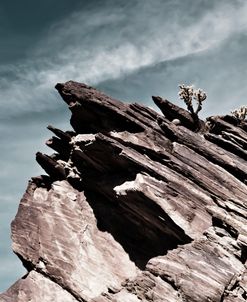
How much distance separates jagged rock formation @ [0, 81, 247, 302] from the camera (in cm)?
3159

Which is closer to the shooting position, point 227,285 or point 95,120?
point 227,285

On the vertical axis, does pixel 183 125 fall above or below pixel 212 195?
above

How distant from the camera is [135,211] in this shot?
3728cm

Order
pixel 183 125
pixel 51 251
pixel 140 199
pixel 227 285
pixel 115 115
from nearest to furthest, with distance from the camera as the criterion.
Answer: pixel 227 285 → pixel 140 199 → pixel 51 251 → pixel 115 115 → pixel 183 125

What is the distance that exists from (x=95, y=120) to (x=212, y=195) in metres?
14.0

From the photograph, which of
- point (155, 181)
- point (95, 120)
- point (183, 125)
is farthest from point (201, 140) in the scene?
point (95, 120)

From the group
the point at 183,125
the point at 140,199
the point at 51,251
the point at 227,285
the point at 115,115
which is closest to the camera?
the point at 227,285

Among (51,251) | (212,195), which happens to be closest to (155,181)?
(212,195)

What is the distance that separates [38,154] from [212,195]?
18856 mm

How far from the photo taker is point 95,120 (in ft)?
143

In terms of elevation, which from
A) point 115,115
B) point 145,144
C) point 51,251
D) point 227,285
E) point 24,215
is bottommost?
point 227,285

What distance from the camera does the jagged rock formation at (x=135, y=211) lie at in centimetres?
3159

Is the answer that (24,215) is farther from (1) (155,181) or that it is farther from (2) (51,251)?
(1) (155,181)

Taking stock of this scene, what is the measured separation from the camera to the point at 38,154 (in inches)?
1799
